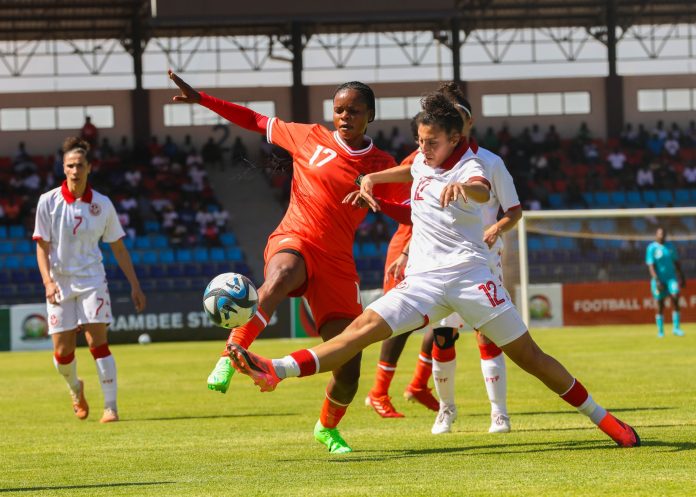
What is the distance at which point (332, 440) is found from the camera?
26.5 ft

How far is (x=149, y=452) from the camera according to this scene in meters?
8.41

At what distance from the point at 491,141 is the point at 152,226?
12393 mm

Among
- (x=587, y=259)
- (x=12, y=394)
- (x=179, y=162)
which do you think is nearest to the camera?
(x=12, y=394)

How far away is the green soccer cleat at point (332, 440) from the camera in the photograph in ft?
26.3

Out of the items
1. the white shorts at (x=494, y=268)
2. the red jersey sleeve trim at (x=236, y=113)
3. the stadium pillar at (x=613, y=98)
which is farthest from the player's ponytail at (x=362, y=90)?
the stadium pillar at (x=613, y=98)

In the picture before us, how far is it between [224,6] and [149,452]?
30220 mm

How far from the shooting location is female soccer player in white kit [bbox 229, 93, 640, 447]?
7.02 meters

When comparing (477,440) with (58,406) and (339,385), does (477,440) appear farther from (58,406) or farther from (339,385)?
(58,406)

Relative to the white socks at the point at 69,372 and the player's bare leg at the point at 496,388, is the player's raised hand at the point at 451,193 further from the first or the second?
the white socks at the point at 69,372

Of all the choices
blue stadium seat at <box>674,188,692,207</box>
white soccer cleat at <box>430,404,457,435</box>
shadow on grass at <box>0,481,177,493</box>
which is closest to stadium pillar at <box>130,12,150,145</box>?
blue stadium seat at <box>674,188,692,207</box>

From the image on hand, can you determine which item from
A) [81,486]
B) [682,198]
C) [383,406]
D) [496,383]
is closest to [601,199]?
[682,198]

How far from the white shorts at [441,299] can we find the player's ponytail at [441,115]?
2.74 ft

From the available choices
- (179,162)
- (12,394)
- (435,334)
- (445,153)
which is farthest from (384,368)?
(179,162)

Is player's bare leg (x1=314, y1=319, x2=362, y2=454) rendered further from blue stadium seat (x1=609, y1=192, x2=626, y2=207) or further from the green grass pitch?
blue stadium seat (x1=609, y1=192, x2=626, y2=207)
